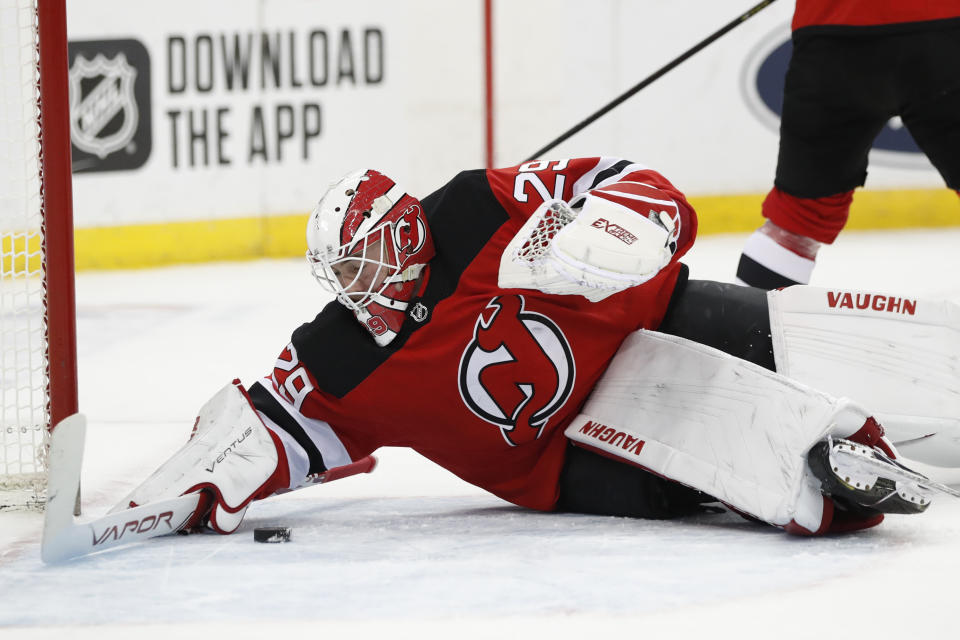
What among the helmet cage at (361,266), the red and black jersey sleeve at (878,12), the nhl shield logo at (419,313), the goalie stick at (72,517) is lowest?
the goalie stick at (72,517)

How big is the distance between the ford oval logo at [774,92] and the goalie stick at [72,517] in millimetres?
4165

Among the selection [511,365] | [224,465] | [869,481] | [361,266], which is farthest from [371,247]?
[869,481]

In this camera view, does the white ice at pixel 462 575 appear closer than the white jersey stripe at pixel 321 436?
Yes

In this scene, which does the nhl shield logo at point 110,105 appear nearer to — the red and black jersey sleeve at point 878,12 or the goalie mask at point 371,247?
the red and black jersey sleeve at point 878,12

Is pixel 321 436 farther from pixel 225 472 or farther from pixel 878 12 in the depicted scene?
pixel 878 12

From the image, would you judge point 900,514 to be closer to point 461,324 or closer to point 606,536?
point 606,536

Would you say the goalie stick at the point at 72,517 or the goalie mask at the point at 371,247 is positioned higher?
the goalie mask at the point at 371,247

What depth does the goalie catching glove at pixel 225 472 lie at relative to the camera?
185 centimetres

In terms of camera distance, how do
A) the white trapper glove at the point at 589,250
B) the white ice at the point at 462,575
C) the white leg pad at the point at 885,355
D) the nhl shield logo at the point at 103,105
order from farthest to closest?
the nhl shield logo at the point at 103,105 → the white leg pad at the point at 885,355 → the white trapper glove at the point at 589,250 → the white ice at the point at 462,575

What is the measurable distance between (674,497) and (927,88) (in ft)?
3.16

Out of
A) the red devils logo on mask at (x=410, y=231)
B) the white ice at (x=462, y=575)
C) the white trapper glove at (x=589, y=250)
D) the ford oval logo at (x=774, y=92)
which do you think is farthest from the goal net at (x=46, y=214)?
the ford oval logo at (x=774, y=92)

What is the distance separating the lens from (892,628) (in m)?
1.37

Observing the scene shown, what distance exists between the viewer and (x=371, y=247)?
1812mm

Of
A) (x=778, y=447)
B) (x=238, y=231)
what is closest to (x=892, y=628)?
(x=778, y=447)
